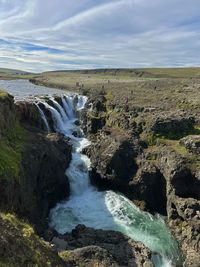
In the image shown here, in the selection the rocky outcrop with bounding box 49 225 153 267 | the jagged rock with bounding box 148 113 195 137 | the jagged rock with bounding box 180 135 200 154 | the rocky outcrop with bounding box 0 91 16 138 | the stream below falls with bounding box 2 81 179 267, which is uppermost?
the rocky outcrop with bounding box 0 91 16 138

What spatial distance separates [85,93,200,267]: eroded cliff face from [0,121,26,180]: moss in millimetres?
10905

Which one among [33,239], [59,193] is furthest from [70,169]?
[33,239]

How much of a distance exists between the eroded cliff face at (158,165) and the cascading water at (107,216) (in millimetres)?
1140

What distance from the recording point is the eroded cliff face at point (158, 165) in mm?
34656

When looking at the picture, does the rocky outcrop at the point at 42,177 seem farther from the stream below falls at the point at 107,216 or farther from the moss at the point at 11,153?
the stream below falls at the point at 107,216

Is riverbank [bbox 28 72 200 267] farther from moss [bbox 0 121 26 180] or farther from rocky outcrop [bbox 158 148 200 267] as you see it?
moss [bbox 0 121 26 180]

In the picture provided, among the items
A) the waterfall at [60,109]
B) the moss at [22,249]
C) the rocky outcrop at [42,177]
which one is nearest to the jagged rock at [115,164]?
the rocky outcrop at [42,177]

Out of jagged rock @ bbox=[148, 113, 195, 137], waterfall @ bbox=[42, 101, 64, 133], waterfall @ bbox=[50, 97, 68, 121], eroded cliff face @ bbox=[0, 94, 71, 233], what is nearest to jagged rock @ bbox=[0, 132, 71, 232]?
eroded cliff face @ bbox=[0, 94, 71, 233]

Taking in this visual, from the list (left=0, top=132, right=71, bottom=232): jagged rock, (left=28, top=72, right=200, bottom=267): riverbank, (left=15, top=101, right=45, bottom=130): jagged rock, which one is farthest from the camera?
(left=15, top=101, right=45, bottom=130): jagged rock

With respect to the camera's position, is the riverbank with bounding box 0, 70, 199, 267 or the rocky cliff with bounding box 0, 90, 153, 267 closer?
the rocky cliff with bounding box 0, 90, 153, 267

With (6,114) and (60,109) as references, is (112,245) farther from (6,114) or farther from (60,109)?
(60,109)

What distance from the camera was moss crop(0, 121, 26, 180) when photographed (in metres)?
30.0

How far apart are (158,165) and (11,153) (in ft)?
53.6

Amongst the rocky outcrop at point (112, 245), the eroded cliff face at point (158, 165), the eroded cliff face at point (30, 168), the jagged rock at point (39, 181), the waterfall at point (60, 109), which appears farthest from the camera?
the waterfall at point (60, 109)
